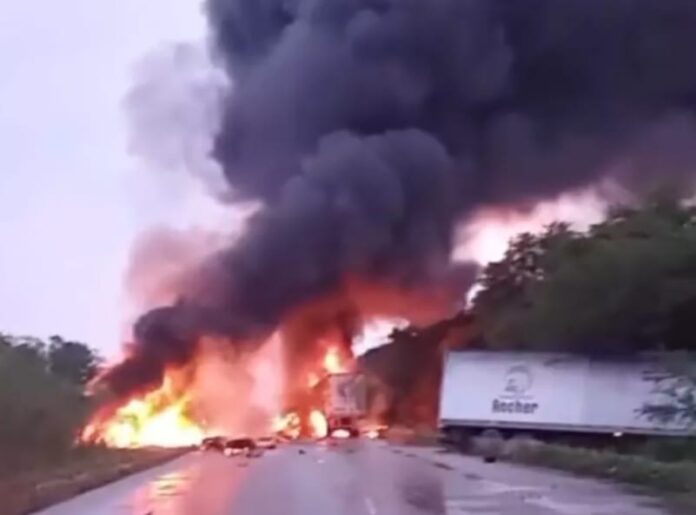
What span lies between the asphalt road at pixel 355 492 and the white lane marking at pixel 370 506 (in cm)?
2

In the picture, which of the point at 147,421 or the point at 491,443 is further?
the point at 147,421

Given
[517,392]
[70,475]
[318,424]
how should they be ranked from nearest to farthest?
[70,475] < [517,392] < [318,424]

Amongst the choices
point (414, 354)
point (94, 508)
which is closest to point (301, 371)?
point (94, 508)

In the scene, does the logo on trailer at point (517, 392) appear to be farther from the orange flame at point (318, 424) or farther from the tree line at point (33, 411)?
the orange flame at point (318, 424)

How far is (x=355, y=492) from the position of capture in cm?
3005

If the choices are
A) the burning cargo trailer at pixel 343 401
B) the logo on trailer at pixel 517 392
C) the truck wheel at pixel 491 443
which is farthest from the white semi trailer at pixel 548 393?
the burning cargo trailer at pixel 343 401

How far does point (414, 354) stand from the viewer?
363ft

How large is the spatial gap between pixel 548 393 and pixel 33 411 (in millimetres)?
16307

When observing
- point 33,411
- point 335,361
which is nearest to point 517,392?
point 335,361

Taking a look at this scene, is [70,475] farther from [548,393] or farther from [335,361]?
[335,361]

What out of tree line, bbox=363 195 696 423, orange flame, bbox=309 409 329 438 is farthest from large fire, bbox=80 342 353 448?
tree line, bbox=363 195 696 423

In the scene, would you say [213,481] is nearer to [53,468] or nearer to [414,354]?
[53,468]

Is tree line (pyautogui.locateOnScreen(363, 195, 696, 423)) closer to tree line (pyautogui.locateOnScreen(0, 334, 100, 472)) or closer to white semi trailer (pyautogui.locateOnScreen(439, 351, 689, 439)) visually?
white semi trailer (pyautogui.locateOnScreen(439, 351, 689, 439))

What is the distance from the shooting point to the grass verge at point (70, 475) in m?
29.9
